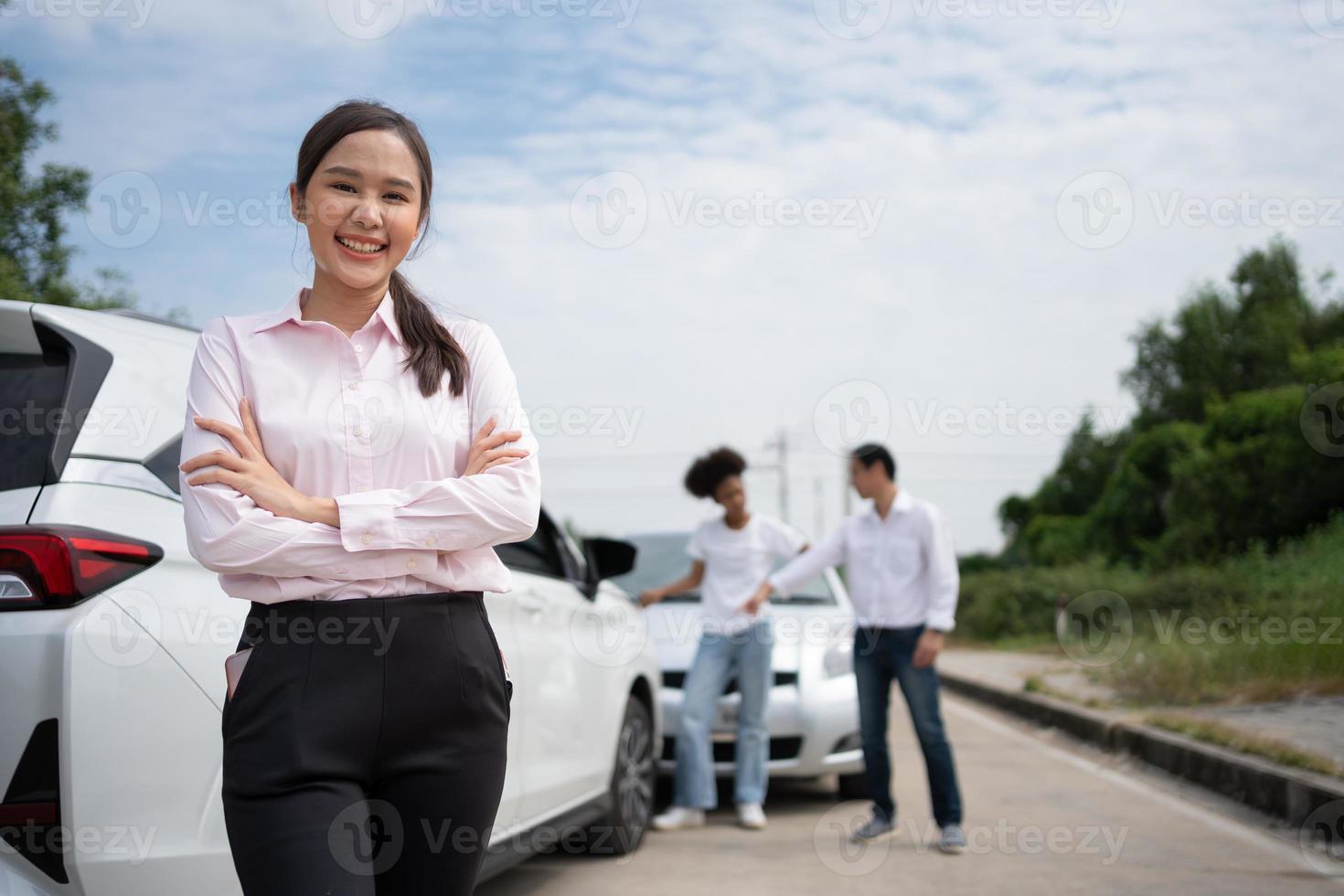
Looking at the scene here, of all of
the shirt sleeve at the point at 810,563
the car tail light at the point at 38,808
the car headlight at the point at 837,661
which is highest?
the shirt sleeve at the point at 810,563

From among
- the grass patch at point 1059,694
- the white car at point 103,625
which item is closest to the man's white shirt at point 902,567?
the white car at point 103,625

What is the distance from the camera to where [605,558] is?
5.92 meters

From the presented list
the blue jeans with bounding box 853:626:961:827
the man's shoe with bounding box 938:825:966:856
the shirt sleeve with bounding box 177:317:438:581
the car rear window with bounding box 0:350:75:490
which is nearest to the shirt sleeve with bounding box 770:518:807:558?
the blue jeans with bounding box 853:626:961:827

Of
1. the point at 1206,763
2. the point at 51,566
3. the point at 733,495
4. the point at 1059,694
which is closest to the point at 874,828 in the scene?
the point at 733,495

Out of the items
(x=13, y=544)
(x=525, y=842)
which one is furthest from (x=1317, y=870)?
(x=13, y=544)

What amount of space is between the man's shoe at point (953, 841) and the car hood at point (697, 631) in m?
1.57

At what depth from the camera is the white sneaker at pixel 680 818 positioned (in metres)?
6.99

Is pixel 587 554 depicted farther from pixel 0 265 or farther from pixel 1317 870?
pixel 0 265

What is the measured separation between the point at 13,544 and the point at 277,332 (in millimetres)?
832

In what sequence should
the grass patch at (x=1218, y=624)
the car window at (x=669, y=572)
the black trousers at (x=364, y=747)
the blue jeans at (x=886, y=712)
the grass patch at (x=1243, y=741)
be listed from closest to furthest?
the black trousers at (x=364, y=747) → the blue jeans at (x=886, y=712) → the grass patch at (x=1243, y=741) → the car window at (x=669, y=572) → the grass patch at (x=1218, y=624)

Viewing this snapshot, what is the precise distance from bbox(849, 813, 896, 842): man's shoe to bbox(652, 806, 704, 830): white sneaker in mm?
883

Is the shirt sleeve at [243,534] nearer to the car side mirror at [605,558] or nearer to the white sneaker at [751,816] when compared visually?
Answer: the car side mirror at [605,558]

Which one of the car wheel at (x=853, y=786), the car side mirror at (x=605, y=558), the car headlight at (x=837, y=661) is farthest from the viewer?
the car wheel at (x=853, y=786)

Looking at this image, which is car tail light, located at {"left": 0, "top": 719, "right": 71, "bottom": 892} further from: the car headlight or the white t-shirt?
the car headlight
